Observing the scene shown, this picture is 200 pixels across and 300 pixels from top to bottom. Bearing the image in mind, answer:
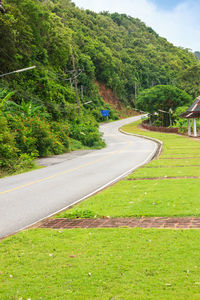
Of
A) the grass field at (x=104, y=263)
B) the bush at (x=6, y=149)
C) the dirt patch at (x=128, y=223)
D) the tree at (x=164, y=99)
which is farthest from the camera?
the tree at (x=164, y=99)

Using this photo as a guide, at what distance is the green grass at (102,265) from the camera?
13.4ft

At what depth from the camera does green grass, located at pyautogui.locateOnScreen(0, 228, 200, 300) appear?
407 cm

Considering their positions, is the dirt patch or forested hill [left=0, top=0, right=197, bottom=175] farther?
forested hill [left=0, top=0, right=197, bottom=175]

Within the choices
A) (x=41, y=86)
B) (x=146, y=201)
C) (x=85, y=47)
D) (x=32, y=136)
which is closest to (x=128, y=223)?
(x=146, y=201)

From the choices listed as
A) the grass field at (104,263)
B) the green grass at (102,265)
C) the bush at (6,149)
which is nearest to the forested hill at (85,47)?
the bush at (6,149)

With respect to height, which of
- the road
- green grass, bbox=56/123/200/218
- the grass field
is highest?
the grass field

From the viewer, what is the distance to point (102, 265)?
4.79m

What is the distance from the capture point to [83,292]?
4.08 metres

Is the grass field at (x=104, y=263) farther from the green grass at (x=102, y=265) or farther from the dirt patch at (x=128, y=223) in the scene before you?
the dirt patch at (x=128, y=223)

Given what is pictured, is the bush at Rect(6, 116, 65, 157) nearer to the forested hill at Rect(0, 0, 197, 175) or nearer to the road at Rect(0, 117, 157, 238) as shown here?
the forested hill at Rect(0, 0, 197, 175)

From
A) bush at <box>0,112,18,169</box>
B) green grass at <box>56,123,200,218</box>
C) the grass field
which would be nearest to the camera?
the grass field

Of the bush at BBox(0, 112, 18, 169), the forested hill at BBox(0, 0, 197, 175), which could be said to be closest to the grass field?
the bush at BBox(0, 112, 18, 169)

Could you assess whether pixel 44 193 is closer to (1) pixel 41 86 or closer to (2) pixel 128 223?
(2) pixel 128 223

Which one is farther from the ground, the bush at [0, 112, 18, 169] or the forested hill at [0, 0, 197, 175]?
the forested hill at [0, 0, 197, 175]
